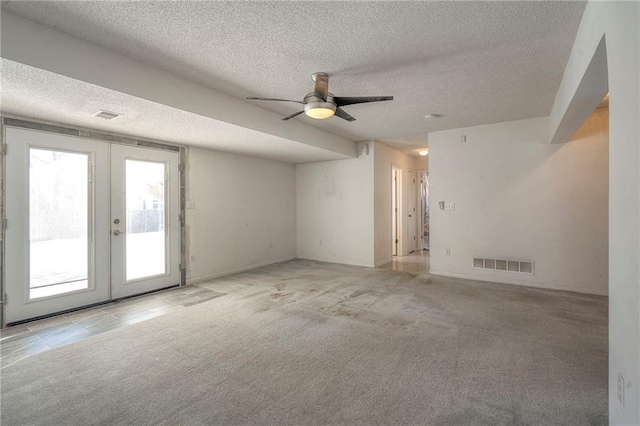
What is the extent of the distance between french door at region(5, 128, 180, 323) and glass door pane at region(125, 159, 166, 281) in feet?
0.04

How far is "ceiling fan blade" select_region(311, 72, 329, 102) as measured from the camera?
9.22 feet

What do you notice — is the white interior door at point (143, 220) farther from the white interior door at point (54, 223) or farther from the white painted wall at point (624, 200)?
the white painted wall at point (624, 200)

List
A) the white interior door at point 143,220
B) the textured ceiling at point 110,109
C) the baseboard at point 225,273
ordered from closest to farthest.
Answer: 1. the textured ceiling at point 110,109
2. the white interior door at point 143,220
3. the baseboard at point 225,273

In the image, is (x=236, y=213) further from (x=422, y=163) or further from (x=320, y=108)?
(x=422, y=163)

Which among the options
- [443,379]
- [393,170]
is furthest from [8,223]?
[393,170]

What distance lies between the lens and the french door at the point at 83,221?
3219 mm

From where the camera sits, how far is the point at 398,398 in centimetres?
192

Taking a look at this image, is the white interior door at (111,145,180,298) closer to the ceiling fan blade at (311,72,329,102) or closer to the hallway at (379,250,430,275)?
the ceiling fan blade at (311,72,329,102)

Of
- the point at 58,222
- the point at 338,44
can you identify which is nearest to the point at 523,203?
the point at 338,44

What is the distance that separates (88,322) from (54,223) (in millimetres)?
1264

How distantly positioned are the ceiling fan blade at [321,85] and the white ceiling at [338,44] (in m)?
0.07

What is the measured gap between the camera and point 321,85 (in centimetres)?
→ 285

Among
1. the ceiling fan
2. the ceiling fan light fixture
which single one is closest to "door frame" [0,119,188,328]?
the ceiling fan

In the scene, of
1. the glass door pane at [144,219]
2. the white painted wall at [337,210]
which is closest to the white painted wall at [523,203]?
the white painted wall at [337,210]
